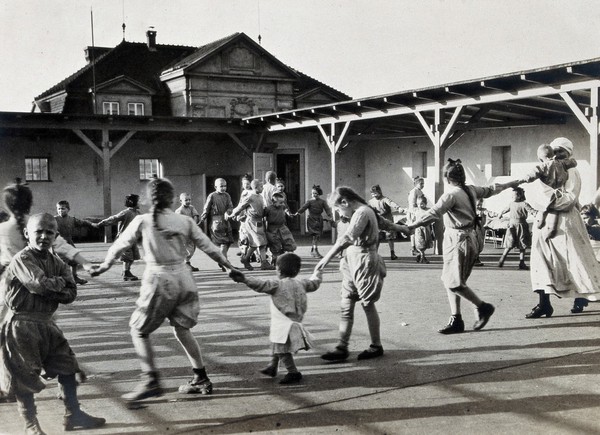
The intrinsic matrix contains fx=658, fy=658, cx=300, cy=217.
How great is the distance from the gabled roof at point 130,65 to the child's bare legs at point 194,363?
24841 mm

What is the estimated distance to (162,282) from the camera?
4910 mm

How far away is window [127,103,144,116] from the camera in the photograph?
2798cm

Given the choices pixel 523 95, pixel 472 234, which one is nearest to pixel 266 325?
pixel 472 234

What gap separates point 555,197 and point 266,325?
3.70m

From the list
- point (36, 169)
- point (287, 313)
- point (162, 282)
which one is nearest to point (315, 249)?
point (287, 313)

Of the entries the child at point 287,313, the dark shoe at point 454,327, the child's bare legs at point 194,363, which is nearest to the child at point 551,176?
the dark shoe at point 454,327

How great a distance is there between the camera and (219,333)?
291 inches

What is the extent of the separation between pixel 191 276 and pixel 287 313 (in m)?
0.87

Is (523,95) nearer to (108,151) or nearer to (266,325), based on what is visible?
(266,325)

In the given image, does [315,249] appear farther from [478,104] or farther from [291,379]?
[291,379]

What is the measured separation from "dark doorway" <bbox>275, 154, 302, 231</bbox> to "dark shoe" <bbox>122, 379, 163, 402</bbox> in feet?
67.9

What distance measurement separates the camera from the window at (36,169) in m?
23.2

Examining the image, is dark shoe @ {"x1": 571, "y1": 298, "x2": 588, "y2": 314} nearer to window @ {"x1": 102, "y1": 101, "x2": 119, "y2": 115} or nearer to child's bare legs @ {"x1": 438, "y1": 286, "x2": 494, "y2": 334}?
child's bare legs @ {"x1": 438, "y1": 286, "x2": 494, "y2": 334}

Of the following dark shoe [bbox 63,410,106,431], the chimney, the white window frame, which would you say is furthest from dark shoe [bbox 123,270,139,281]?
the chimney
